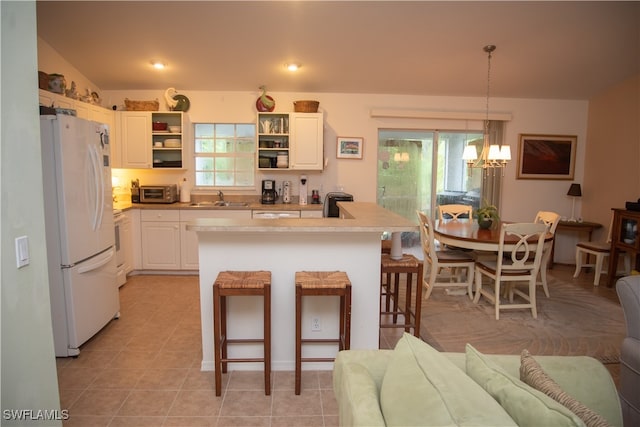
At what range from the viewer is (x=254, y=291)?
7.44 feet

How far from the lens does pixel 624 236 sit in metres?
4.42

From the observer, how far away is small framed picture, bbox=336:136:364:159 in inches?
211

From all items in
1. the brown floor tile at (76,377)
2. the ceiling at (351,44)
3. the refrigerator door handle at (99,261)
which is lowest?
the brown floor tile at (76,377)

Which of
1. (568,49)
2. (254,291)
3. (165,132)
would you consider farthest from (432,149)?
(254,291)

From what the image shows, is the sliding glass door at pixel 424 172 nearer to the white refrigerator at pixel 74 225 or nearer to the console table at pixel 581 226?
the console table at pixel 581 226

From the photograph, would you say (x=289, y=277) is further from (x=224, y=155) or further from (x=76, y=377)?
(x=224, y=155)

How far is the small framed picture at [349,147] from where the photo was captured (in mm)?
5367

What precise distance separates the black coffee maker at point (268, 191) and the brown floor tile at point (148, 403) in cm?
311

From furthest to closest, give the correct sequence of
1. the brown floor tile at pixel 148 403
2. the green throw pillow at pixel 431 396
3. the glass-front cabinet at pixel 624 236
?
the glass-front cabinet at pixel 624 236 → the brown floor tile at pixel 148 403 → the green throw pillow at pixel 431 396

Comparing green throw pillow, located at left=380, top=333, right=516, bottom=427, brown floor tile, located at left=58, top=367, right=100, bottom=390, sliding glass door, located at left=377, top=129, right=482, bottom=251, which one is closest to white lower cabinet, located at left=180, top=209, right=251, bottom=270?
sliding glass door, located at left=377, top=129, right=482, bottom=251

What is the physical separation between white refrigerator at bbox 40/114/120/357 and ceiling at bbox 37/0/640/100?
4.55ft

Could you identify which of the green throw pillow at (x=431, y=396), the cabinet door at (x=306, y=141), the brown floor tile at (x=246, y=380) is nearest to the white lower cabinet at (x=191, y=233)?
the cabinet door at (x=306, y=141)

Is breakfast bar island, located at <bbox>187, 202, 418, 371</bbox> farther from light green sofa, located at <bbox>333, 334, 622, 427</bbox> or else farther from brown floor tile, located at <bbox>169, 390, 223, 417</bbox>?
light green sofa, located at <bbox>333, 334, 622, 427</bbox>

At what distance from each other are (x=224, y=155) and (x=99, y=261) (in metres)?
2.65
